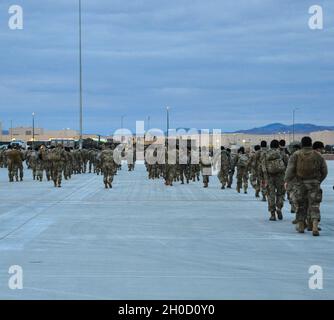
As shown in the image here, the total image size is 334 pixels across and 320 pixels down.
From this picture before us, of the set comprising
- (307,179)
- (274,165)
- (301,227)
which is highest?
(274,165)

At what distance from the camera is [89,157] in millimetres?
53844

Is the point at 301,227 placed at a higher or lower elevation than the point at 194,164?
lower

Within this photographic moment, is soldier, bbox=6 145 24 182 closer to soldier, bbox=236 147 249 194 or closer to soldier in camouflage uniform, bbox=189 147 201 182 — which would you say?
soldier in camouflage uniform, bbox=189 147 201 182

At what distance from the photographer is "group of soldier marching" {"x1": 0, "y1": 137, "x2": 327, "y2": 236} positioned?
15641mm

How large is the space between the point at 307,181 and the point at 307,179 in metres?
0.04

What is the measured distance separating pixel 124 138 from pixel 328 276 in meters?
59.2

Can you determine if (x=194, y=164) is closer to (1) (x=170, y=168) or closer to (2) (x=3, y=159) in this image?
(1) (x=170, y=168)

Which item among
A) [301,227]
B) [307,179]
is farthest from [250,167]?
[307,179]

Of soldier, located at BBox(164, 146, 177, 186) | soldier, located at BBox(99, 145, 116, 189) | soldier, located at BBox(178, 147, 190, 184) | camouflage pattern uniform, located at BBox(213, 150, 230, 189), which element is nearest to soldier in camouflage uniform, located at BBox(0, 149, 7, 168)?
soldier, located at BBox(178, 147, 190, 184)

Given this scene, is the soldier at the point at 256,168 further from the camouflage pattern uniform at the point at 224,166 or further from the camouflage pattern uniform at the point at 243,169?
the camouflage pattern uniform at the point at 224,166

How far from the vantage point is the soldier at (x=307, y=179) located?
50.5ft

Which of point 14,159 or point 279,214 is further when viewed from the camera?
point 14,159

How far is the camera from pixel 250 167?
2814 cm
